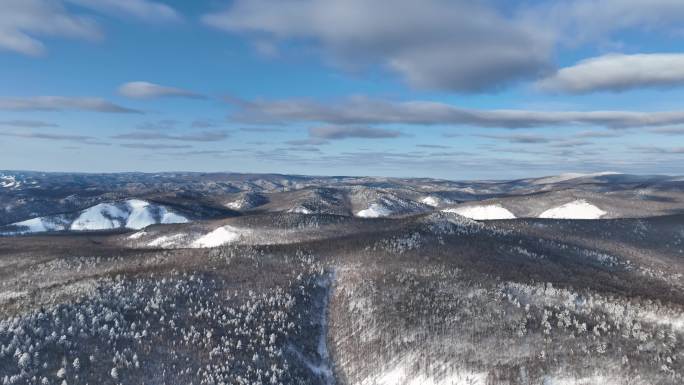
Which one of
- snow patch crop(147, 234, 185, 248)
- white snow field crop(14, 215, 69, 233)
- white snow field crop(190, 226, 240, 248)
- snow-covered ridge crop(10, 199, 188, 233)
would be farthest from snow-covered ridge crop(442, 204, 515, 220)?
white snow field crop(14, 215, 69, 233)

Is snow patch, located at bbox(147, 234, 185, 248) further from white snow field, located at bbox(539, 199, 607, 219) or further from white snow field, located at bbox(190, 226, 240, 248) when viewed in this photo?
white snow field, located at bbox(539, 199, 607, 219)

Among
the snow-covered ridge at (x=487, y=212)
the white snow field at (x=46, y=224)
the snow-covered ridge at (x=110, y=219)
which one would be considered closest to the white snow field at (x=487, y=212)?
the snow-covered ridge at (x=487, y=212)

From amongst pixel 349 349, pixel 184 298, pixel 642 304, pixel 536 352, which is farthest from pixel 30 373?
pixel 642 304

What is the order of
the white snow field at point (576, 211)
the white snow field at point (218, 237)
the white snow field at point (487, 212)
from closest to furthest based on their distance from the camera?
the white snow field at point (218, 237) < the white snow field at point (576, 211) < the white snow field at point (487, 212)

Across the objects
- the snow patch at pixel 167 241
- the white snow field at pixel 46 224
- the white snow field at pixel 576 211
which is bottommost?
the white snow field at pixel 46 224

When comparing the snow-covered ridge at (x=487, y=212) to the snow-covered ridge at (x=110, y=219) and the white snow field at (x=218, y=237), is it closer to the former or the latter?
the white snow field at (x=218, y=237)

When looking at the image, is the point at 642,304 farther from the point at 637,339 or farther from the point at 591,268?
the point at 591,268

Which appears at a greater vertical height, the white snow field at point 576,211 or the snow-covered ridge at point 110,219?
the white snow field at point 576,211
